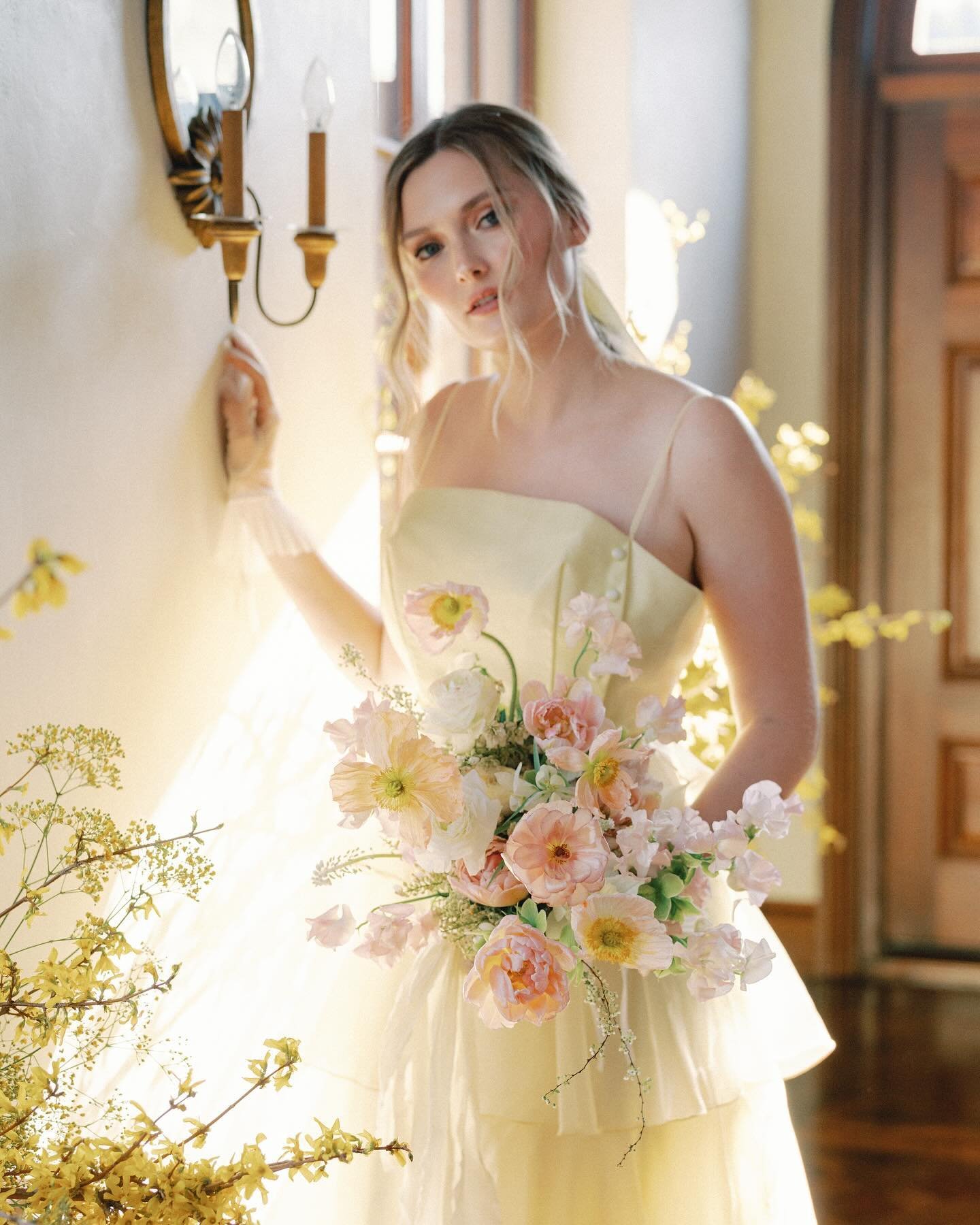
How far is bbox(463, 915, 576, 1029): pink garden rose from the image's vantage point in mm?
911

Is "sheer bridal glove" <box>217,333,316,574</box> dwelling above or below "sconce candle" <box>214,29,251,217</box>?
below

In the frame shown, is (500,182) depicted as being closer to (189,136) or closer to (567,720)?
(189,136)

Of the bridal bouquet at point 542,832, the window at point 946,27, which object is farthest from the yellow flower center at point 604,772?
the window at point 946,27

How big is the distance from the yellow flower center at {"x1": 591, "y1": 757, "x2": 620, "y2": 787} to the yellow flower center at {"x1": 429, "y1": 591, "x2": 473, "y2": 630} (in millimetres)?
162

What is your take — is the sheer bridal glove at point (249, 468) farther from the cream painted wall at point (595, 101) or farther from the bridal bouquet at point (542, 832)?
the cream painted wall at point (595, 101)

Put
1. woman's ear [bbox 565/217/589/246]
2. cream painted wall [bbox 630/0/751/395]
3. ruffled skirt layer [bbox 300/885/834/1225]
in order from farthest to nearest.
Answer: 1. cream painted wall [bbox 630/0/751/395]
2. woman's ear [bbox 565/217/589/246]
3. ruffled skirt layer [bbox 300/885/834/1225]

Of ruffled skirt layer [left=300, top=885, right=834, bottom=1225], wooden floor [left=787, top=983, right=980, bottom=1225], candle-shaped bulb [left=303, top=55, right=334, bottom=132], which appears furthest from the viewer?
wooden floor [left=787, top=983, right=980, bottom=1225]

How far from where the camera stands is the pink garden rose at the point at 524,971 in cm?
91

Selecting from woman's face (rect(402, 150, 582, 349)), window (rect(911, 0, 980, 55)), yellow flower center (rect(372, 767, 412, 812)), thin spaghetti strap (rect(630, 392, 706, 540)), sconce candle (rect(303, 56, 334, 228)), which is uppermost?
window (rect(911, 0, 980, 55))

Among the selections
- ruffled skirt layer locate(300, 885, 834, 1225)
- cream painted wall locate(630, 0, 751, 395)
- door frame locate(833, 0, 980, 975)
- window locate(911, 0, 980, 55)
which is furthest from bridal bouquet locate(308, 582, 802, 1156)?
window locate(911, 0, 980, 55)

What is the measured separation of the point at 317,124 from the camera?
4.43 feet

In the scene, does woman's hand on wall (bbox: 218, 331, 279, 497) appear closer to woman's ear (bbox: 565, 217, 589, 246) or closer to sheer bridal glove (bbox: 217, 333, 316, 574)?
sheer bridal glove (bbox: 217, 333, 316, 574)

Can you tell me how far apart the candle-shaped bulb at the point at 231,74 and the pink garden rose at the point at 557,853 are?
693 mm

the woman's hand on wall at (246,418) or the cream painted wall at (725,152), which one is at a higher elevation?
the cream painted wall at (725,152)
